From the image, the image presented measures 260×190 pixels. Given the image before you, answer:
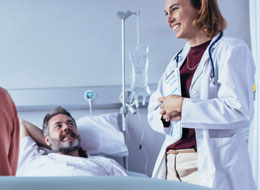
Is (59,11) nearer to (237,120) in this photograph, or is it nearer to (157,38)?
(157,38)

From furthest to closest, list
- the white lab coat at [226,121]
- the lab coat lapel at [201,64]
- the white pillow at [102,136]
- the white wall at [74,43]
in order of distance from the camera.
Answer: the white wall at [74,43]
the white pillow at [102,136]
the lab coat lapel at [201,64]
the white lab coat at [226,121]

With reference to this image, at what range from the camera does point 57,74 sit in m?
3.11

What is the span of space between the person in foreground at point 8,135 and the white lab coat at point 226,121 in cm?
65

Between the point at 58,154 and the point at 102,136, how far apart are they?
46 cm

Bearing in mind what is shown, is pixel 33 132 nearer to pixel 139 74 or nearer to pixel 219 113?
pixel 139 74

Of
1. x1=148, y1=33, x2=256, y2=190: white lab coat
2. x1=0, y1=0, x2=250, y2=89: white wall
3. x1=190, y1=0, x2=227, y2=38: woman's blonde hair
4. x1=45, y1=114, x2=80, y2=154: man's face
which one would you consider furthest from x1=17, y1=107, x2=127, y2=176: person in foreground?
x1=190, y1=0, x2=227, y2=38: woman's blonde hair

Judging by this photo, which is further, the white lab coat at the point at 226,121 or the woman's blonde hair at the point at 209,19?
the woman's blonde hair at the point at 209,19

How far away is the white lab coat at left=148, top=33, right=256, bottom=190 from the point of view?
1319mm

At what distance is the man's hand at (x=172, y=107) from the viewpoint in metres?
1.39

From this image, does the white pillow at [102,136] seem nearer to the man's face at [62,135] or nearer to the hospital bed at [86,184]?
the man's face at [62,135]

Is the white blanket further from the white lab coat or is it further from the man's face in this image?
the white lab coat

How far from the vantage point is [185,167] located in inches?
55.1

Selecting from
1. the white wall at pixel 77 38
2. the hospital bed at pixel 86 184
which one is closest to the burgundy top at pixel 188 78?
the hospital bed at pixel 86 184

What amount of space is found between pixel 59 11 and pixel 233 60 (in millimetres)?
Result: 2207
